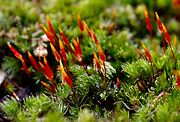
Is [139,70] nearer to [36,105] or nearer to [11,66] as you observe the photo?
[36,105]

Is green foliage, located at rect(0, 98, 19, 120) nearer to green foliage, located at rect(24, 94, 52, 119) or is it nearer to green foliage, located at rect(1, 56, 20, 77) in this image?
green foliage, located at rect(24, 94, 52, 119)

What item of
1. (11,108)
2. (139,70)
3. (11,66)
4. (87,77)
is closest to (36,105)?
(11,108)

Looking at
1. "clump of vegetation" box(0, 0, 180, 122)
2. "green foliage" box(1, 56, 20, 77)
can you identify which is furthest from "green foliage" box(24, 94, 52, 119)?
"green foliage" box(1, 56, 20, 77)

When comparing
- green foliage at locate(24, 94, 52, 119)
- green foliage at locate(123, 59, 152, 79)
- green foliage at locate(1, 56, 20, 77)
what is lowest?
green foliage at locate(24, 94, 52, 119)

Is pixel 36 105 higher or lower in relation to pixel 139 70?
lower

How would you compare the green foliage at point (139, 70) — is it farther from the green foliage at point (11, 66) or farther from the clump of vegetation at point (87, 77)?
the green foliage at point (11, 66)

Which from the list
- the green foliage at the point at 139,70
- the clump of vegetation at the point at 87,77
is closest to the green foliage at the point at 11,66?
the clump of vegetation at the point at 87,77

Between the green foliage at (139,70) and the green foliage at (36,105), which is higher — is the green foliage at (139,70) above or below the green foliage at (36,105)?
above

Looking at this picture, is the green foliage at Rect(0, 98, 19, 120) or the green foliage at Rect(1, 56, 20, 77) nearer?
the green foliage at Rect(0, 98, 19, 120)
